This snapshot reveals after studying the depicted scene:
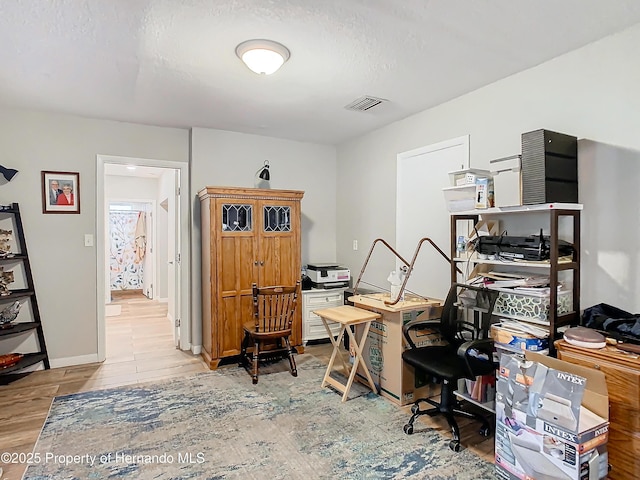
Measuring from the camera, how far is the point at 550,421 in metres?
1.81

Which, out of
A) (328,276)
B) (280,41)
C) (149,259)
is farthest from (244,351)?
(149,259)

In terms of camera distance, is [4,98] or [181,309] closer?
[4,98]

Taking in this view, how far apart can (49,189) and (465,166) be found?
3855 mm

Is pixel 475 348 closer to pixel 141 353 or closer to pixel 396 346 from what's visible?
pixel 396 346

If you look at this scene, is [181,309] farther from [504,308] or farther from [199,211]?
[504,308]

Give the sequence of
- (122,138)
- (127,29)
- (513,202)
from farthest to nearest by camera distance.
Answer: (122,138) < (513,202) < (127,29)

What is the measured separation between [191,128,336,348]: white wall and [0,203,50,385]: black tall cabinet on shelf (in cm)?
143

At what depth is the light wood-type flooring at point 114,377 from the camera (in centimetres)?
244

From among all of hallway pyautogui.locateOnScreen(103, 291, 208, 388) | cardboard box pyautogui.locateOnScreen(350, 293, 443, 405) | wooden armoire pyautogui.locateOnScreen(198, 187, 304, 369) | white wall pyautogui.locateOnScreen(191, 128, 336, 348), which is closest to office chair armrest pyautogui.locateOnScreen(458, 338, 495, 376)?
cardboard box pyautogui.locateOnScreen(350, 293, 443, 405)

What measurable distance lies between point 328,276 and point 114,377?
7.77 feet

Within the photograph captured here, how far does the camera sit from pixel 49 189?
12.0 ft

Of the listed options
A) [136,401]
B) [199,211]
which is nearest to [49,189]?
[199,211]

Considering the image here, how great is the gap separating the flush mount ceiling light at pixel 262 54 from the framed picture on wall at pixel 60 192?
95.5 inches

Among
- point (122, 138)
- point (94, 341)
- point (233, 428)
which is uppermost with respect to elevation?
point (122, 138)
